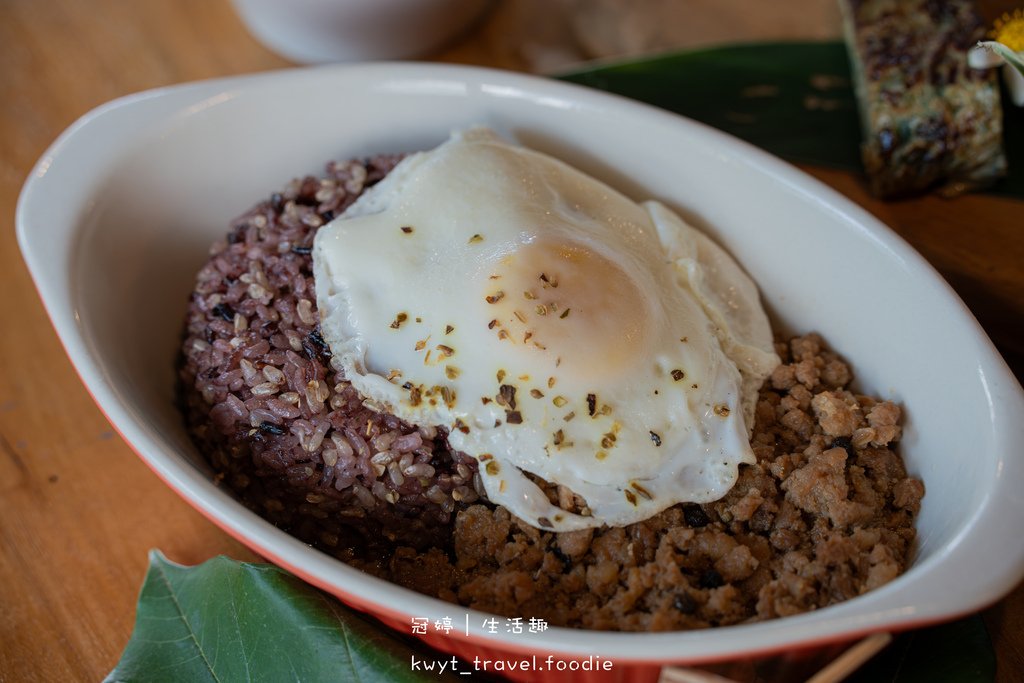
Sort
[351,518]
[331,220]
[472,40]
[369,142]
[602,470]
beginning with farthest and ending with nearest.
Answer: [472,40] → [369,142] → [331,220] → [351,518] → [602,470]

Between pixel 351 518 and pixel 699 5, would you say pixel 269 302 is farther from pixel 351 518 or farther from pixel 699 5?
pixel 699 5

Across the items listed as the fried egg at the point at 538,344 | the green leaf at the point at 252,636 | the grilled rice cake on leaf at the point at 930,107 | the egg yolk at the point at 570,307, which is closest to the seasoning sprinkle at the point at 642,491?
the fried egg at the point at 538,344

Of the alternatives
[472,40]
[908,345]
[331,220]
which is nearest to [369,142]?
[331,220]

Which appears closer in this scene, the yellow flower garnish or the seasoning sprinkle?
the seasoning sprinkle

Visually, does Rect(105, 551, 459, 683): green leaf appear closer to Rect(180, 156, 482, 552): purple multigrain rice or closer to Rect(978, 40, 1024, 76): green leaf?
Rect(180, 156, 482, 552): purple multigrain rice

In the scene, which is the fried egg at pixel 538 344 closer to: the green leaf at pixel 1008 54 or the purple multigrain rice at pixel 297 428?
the purple multigrain rice at pixel 297 428

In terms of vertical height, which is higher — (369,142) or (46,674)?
(369,142)

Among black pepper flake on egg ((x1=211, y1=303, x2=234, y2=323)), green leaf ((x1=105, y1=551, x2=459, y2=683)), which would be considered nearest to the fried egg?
black pepper flake on egg ((x1=211, y1=303, x2=234, y2=323))
